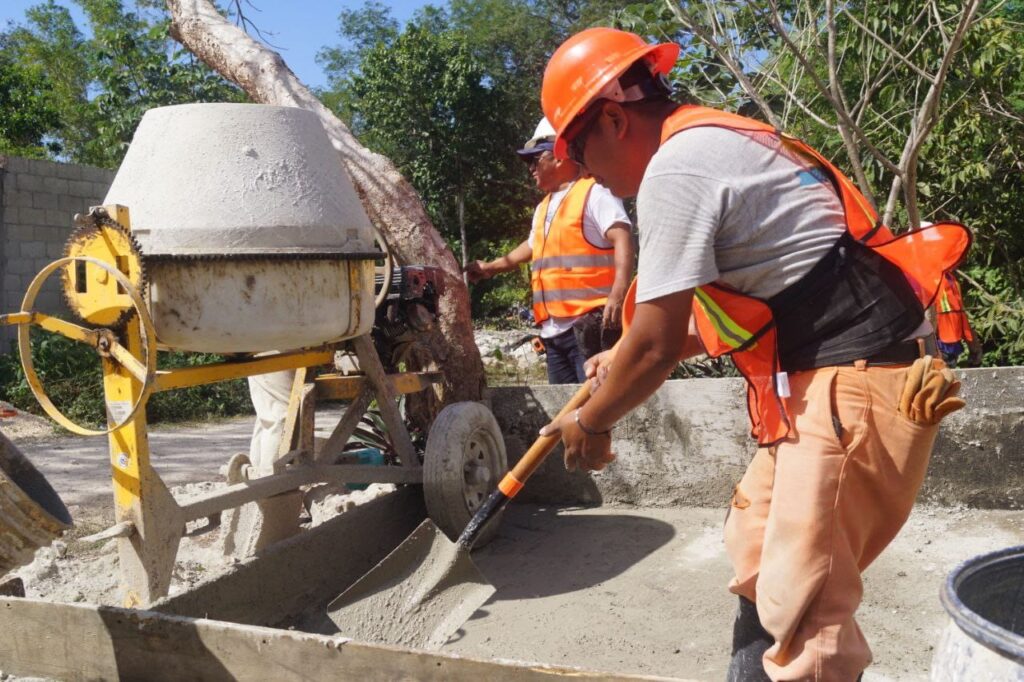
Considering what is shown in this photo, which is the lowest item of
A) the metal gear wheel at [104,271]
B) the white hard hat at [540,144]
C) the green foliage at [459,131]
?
the metal gear wheel at [104,271]

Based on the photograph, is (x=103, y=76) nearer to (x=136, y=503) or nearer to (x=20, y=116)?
(x=20, y=116)

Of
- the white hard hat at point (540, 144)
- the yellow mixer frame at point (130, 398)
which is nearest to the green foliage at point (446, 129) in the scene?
the white hard hat at point (540, 144)

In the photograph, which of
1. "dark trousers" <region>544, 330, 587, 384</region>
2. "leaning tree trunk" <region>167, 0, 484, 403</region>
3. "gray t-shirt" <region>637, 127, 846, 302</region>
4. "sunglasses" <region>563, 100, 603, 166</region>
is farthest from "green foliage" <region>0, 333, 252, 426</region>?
"gray t-shirt" <region>637, 127, 846, 302</region>

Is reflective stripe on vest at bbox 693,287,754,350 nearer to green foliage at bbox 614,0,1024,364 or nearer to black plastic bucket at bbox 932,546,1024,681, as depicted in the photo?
black plastic bucket at bbox 932,546,1024,681

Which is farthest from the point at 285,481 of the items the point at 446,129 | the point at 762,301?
the point at 446,129

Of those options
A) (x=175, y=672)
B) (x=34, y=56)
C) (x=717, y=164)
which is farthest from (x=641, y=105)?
(x=34, y=56)

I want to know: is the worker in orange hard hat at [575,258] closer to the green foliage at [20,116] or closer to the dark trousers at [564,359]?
the dark trousers at [564,359]

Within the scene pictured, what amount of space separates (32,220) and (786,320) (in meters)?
10.5

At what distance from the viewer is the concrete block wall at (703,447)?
4.26m

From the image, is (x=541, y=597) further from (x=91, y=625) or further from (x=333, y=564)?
(x=91, y=625)

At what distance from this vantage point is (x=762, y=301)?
1997mm

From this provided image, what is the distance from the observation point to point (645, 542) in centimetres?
433

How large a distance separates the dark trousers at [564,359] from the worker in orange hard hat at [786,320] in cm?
298

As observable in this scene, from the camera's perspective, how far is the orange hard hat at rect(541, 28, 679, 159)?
2039mm
